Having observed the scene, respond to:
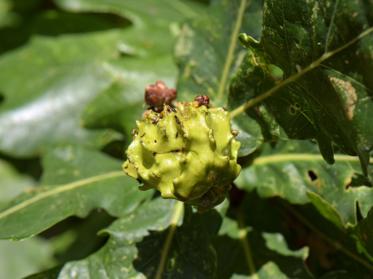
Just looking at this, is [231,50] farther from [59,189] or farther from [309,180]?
[59,189]

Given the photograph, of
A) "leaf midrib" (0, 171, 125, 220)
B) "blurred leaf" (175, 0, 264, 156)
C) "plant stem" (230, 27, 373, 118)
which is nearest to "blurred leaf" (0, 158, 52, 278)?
"leaf midrib" (0, 171, 125, 220)

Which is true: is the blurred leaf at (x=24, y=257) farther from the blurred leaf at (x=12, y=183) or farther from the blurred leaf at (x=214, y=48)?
the blurred leaf at (x=214, y=48)

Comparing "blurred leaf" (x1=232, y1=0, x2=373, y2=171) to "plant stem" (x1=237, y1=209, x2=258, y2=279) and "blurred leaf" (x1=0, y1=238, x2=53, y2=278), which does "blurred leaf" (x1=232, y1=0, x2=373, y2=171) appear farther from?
"blurred leaf" (x1=0, y1=238, x2=53, y2=278)

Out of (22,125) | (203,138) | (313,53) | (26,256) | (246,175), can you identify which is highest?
(313,53)

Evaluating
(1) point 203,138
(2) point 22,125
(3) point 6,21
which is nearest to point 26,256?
(2) point 22,125

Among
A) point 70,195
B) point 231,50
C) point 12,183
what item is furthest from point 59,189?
point 12,183

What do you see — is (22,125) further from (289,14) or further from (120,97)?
(289,14)
